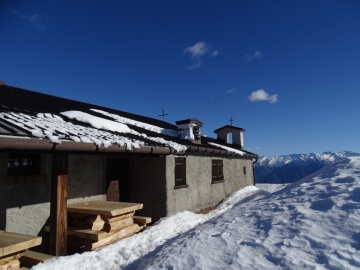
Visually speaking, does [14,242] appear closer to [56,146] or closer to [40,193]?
[56,146]

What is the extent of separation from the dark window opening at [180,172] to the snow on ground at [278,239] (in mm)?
3943

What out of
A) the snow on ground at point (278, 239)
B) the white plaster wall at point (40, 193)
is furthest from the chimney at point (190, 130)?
the snow on ground at point (278, 239)

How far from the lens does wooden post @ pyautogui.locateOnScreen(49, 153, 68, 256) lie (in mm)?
5414

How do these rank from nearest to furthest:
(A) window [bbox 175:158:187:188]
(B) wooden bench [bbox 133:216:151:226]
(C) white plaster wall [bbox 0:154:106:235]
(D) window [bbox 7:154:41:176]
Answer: (C) white plaster wall [bbox 0:154:106:235]
(D) window [bbox 7:154:41:176]
(B) wooden bench [bbox 133:216:151:226]
(A) window [bbox 175:158:187:188]

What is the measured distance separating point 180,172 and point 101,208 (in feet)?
13.5

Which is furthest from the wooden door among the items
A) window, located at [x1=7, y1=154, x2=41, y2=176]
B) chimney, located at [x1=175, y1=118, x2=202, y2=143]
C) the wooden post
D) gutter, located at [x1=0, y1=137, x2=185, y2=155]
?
chimney, located at [x1=175, y1=118, x2=202, y2=143]

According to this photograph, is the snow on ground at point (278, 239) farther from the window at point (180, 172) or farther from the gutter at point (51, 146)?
the window at point (180, 172)

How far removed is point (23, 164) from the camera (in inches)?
238

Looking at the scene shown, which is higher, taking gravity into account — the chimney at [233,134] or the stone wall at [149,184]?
the chimney at [233,134]

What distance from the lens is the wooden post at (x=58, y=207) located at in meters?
5.41

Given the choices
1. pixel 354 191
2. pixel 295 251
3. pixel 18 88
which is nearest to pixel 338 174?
pixel 354 191

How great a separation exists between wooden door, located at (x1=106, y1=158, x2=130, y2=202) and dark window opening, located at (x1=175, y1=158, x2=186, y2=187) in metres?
1.71

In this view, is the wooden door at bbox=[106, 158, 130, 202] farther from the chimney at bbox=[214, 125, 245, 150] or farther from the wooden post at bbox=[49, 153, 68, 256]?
the chimney at bbox=[214, 125, 245, 150]

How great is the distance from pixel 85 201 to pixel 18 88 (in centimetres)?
658
